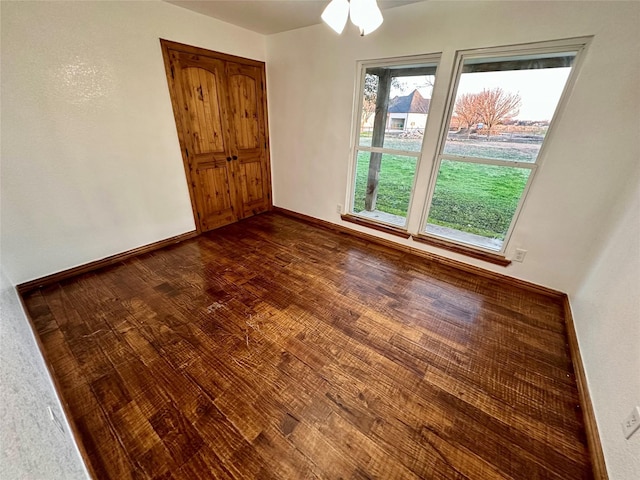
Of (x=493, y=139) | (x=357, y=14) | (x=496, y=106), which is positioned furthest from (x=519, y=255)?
(x=357, y=14)

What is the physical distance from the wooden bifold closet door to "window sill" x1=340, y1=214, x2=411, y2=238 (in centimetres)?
149

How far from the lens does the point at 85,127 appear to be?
2258 millimetres

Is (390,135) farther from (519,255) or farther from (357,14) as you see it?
(519,255)

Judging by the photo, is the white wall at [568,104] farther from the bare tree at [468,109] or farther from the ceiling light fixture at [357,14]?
the ceiling light fixture at [357,14]

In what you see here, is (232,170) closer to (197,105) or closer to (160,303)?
(197,105)

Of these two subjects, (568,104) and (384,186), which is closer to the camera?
(568,104)

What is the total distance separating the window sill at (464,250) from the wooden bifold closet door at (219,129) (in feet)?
7.92

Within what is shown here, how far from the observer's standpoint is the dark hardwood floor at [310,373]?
1.20m

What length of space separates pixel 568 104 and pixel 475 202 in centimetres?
95

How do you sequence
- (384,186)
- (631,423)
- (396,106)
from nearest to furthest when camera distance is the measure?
Result: (631,423) < (396,106) < (384,186)

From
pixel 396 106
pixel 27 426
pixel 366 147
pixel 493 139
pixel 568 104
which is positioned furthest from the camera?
pixel 366 147

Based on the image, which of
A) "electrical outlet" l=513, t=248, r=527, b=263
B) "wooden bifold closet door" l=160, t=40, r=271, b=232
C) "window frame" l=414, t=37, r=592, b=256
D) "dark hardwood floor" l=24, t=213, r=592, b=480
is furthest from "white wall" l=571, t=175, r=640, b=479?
"wooden bifold closet door" l=160, t=40, r=271, b=232

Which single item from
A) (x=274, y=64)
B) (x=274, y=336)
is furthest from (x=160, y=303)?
(x=274, y=64)

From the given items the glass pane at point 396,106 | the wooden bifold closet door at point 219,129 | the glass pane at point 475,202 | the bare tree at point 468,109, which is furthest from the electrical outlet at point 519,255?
the wooden bifold closet door at point 219,129
